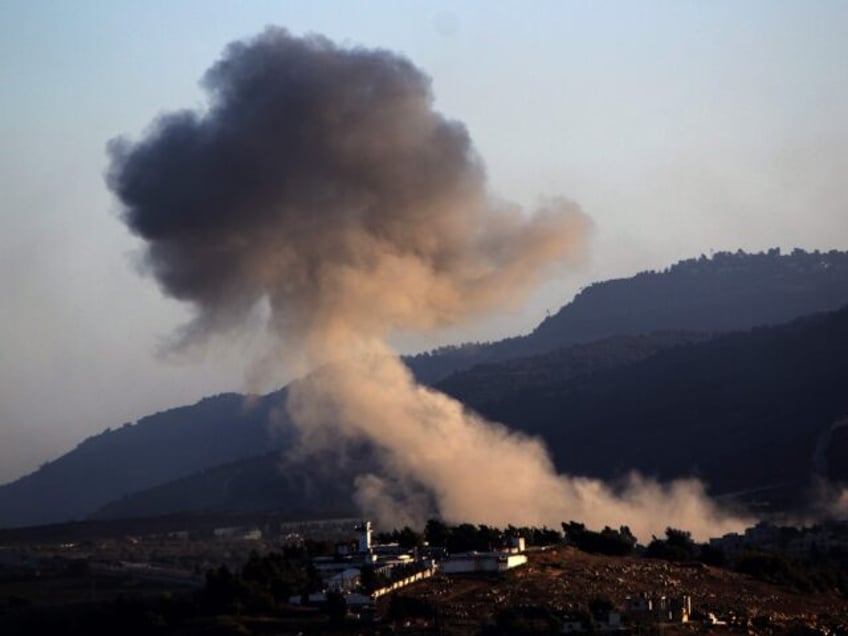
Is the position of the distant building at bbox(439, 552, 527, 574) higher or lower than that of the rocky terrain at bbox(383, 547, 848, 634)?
higher

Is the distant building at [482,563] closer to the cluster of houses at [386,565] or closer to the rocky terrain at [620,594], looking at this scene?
the cluster of houses at [386,565]

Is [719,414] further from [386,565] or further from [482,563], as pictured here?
[386,565]

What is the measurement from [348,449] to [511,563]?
8056cm

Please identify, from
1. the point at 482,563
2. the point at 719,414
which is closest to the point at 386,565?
the point at 482,563

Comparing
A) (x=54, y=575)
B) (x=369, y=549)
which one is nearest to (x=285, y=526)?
(x=54, y=575)

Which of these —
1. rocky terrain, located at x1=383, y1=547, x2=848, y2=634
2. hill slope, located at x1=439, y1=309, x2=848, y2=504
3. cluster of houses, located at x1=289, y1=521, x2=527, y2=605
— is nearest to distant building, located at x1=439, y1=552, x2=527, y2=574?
cluster of houses, located at x1=289, y1=521, x2=527, y2=605

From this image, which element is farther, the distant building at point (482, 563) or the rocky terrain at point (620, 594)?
the distant building at point (482, 563)

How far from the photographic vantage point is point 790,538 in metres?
115

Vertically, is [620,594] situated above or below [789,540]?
below

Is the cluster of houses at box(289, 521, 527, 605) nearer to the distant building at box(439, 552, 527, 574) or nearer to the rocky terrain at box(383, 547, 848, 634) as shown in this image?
the distant building at box(439, 552, 527, 574)

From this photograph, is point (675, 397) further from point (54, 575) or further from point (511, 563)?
point (511, 563)

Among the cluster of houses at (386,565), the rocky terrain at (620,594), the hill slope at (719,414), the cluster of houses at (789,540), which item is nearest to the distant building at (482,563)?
the cluster of houses at (386,565)

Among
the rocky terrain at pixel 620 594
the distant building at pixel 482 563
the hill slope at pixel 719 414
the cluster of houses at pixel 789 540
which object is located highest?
the hill slope at pixel 719 414

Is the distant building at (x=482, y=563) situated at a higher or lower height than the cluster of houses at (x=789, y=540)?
lower
